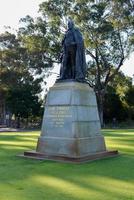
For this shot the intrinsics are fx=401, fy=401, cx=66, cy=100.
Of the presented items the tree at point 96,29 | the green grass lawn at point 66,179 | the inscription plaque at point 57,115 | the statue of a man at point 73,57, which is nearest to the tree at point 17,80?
the tree at point 96,29

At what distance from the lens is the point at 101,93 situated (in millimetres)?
41344

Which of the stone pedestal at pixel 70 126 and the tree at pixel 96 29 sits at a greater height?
the tree at pixel 96 29

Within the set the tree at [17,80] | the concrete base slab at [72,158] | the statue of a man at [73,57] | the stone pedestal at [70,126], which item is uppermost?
the tree at [17,80]

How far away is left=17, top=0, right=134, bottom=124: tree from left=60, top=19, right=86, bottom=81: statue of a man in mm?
26236

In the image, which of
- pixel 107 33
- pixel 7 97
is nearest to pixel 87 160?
pixel 107 33

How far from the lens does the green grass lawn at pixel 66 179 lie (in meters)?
7.08

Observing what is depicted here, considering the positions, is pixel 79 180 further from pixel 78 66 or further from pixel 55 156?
pixel 78 66

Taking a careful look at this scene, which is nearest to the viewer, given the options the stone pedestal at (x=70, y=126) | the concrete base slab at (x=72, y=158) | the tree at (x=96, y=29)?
the concrete base slab at (x=72, y=158)

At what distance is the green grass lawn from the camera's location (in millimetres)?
7078

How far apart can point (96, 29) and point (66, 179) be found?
31.9 meters

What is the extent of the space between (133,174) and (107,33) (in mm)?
30970

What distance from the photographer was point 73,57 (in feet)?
41.9

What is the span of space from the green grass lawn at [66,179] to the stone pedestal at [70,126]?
0.74 m

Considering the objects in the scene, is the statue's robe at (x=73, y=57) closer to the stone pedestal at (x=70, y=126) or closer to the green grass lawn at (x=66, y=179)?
the stone pedestal at (x=70, y=126)
